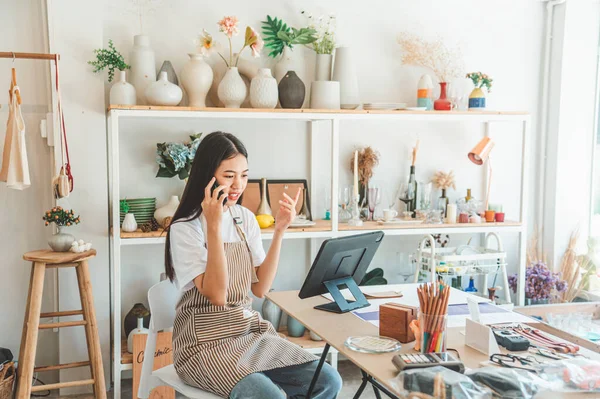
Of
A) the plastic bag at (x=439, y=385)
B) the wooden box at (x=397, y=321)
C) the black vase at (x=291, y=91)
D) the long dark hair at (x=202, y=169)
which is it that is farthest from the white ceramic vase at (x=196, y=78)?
the plastic bag at (x=439, y=385)

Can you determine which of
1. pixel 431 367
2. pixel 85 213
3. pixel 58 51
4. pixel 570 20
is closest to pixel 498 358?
pixel 431 367

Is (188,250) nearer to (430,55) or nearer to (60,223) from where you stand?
(60,223)

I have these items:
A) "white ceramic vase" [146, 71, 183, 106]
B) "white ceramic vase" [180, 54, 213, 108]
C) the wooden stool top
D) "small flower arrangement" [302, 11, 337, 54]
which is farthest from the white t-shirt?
"small flower arrangement" [302, 11, 337, 54]

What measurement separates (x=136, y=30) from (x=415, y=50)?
1.89 meters

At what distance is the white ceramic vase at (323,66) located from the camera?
430cm

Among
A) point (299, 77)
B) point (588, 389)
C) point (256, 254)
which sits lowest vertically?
point (588, 389)

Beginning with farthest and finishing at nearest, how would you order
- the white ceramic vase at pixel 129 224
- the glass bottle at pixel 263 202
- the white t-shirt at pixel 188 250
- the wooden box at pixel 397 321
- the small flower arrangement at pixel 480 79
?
the small flower arrangement at pixel 480 79 → the glass bottle at pixel 263 202 → the white ceramic vase at pixel 129 224 → the white t-shirt at pixel 188 250 → the wooden box at pixel 397 321

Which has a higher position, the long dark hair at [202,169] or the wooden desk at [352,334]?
the long dark hair at [202,169]

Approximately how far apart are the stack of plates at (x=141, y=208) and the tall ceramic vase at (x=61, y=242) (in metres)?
0.39

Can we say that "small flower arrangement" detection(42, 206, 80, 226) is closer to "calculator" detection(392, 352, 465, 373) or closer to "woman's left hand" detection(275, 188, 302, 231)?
"woman's left hand" detection(275, 188, 302, 231)

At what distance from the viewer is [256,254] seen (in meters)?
2.88

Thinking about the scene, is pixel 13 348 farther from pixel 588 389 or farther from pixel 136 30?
pixel 588 389

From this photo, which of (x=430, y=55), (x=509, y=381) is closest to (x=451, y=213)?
(x=430, y=55)

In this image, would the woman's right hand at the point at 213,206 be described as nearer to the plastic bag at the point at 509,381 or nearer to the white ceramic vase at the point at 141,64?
the plastic bag at the point at 509,381
